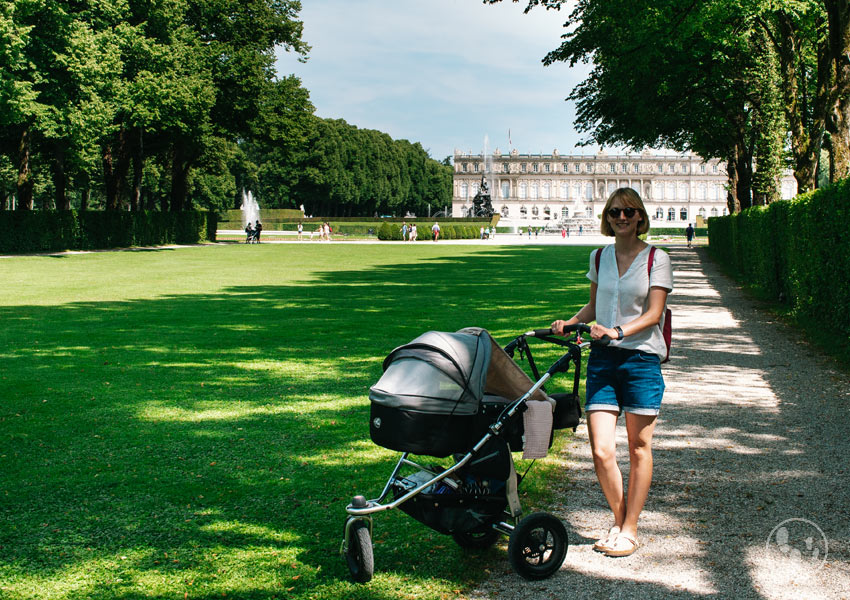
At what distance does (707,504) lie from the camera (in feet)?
15.9

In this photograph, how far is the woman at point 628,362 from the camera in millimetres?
4008

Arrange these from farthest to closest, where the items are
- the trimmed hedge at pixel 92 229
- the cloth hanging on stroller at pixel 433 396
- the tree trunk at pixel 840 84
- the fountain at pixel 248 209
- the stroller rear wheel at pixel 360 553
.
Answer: the fountain at pixel 248 209
the trimmed hedge at pixel 92 229
the tree trunk at pixel 840 84
the stroller rear wheel at pixel 360 553
the cloth hanging on stroller at pixel 433 396

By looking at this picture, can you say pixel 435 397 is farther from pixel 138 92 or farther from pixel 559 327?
pixel 138 92

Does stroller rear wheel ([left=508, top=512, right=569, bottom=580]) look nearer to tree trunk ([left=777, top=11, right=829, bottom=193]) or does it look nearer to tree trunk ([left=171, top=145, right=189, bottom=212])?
tree trunk ([left=777, top=11, right=829, bottom=193])

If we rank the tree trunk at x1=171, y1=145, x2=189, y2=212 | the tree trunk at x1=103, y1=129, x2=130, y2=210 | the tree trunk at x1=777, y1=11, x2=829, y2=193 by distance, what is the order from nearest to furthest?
the tree trunk at x1=777, y1=11, x2=829, y2=193 → the tree trunk at x1=103, y1=129, x2=130, y2=210 → the tree trunk at x1=171, y1=145, x2=189, y2=212

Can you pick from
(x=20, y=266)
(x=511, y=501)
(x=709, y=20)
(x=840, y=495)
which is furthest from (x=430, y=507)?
(x=20, y=266)

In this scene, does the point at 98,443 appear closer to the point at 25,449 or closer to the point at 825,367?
the point at 25,449

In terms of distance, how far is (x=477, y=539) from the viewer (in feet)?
13.6

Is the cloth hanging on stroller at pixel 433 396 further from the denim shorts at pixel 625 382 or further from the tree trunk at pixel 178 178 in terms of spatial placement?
the tree trunk at pixel 178 178

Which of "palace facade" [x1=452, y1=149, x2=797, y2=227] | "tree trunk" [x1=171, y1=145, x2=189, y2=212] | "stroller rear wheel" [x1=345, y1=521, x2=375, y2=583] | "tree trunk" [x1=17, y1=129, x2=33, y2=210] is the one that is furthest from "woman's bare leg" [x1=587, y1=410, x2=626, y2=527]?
"palace facade" [x1=452, y1=149, x2=797, y2=227]

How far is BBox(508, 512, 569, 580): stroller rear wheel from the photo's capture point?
378 centimetres

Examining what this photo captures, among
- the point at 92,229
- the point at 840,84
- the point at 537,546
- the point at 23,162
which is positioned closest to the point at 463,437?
the point at 537,546

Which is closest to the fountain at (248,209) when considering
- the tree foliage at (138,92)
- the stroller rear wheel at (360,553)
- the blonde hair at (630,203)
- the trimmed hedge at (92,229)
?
the tree foliage at (138,92)

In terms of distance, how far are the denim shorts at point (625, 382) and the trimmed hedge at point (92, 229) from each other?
34537mm
